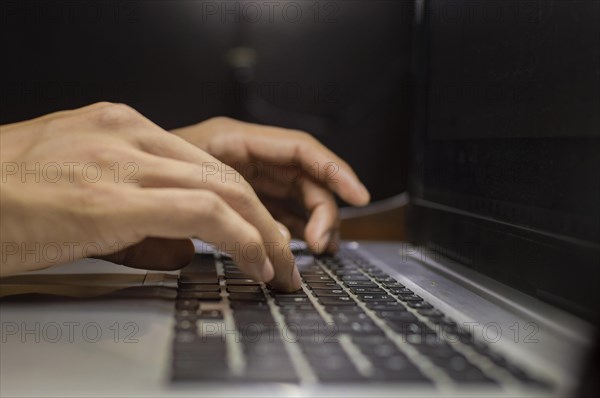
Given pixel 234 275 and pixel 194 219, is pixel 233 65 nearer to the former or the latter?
pixel 234 275

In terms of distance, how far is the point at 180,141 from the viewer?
2.15ft

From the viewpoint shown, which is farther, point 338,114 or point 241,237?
point 338,114

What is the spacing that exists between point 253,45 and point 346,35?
22 cm

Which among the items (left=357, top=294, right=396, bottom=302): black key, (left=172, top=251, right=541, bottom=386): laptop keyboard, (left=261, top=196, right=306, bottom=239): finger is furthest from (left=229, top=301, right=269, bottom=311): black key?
(left=261, top=196, right=306, bottom=239): finger

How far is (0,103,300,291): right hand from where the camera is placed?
582mm

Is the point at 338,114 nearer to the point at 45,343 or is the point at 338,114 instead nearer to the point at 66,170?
the point at 66,170

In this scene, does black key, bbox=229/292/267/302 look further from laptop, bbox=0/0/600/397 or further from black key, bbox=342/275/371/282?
black key, bbox=342/275/371/282

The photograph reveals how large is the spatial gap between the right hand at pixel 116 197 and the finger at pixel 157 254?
0.38 feet

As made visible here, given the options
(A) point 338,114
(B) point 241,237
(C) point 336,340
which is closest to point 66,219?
(B) point 241,237

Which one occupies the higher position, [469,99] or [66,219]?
[469,99]

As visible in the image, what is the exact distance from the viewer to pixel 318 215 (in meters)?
0.96

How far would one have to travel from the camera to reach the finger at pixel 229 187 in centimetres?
61

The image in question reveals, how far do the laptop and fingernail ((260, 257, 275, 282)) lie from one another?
2 centimetres

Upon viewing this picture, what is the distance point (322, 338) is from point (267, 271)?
0.49 ft
